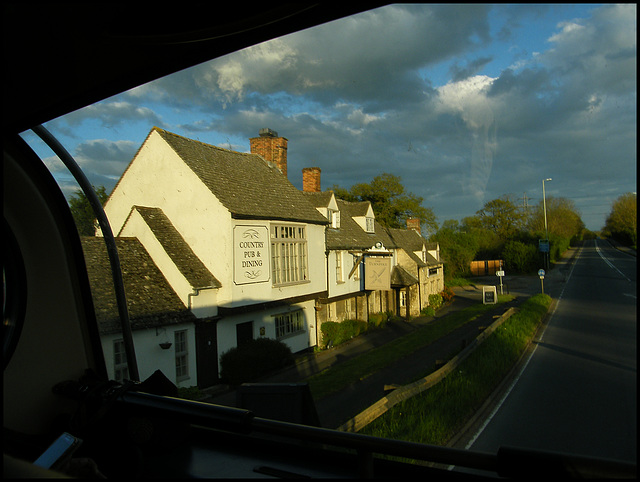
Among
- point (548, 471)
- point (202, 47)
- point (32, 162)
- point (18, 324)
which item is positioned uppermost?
point (202, 47)

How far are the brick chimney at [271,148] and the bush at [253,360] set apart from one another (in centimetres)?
577

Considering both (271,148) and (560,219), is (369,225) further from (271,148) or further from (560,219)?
(560,219)

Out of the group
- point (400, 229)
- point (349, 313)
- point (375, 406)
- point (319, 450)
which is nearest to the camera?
point (319, 450)

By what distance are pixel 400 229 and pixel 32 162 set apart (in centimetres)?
2293

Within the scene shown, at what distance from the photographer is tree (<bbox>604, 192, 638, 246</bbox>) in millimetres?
751

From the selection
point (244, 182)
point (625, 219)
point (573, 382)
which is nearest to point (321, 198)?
point (244, 182)

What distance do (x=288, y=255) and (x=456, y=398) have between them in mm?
5660

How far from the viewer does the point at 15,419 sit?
2.08 metres

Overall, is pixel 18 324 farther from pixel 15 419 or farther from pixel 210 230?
pixel 210 230

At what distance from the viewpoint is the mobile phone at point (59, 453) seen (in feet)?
5.75

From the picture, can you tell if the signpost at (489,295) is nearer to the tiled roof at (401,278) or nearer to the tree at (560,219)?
the tiled roof at (401,278)

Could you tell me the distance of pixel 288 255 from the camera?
349 inches

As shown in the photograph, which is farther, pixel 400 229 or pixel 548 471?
pixel 400 229

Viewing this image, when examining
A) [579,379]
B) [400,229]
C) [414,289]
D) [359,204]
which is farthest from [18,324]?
[400,229]
